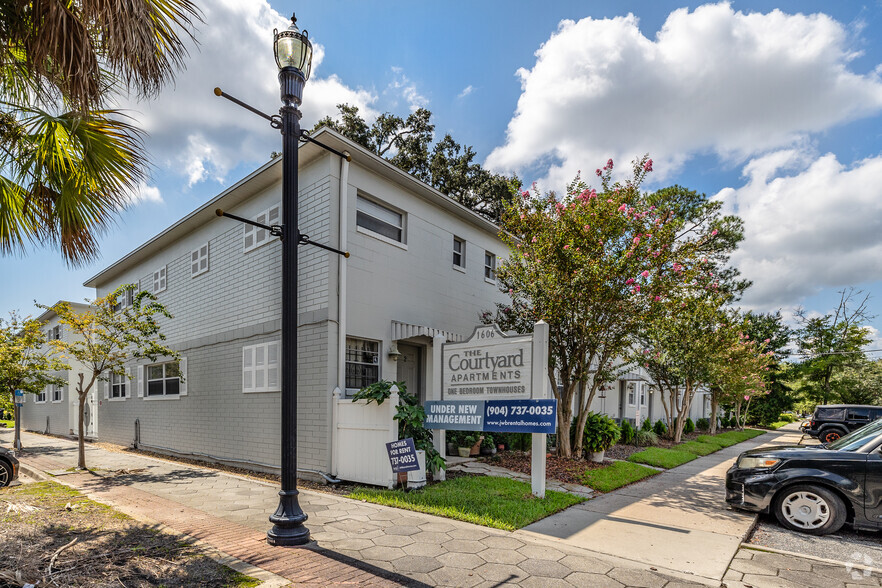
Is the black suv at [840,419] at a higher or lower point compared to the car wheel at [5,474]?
lower

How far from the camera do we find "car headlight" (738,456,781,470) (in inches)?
264

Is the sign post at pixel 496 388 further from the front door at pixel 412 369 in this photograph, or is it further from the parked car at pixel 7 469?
the parked car at pixel 7 469

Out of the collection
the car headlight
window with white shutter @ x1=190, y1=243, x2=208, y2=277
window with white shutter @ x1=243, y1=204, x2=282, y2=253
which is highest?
window with white shutter @ x1=243, y1=204, x2=282, y2=253

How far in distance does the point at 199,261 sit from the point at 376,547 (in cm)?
1105

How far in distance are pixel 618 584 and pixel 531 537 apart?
58.0 inches

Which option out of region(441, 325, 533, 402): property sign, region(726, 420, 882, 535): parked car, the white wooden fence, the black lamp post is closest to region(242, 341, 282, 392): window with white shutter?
the white wooden fence

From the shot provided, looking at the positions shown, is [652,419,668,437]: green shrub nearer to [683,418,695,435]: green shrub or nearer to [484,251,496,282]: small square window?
[683,418,695,435]: green shrub

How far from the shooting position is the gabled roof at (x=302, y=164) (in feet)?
32.6

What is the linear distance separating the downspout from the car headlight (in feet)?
21.2

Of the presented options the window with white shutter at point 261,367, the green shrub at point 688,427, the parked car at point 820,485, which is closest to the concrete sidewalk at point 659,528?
the parked car at point 820,485

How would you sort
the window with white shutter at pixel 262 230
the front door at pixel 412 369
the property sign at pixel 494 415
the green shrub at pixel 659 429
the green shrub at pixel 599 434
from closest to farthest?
1. the property sign at pixel 494 415
2. the window with white shutter at pixel 262 230
3. the green shrub at pixel 599 434
4. the front door at pixel 412 369
5. the green shrub at pixel 659 429

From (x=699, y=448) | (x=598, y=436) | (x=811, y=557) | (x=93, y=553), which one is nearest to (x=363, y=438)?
(x=93, y=553)

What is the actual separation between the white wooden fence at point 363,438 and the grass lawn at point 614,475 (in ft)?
11.6

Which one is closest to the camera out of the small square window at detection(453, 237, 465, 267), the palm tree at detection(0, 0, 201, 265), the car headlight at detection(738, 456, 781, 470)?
the palm tree at detection(0, 0, 201, 265)
